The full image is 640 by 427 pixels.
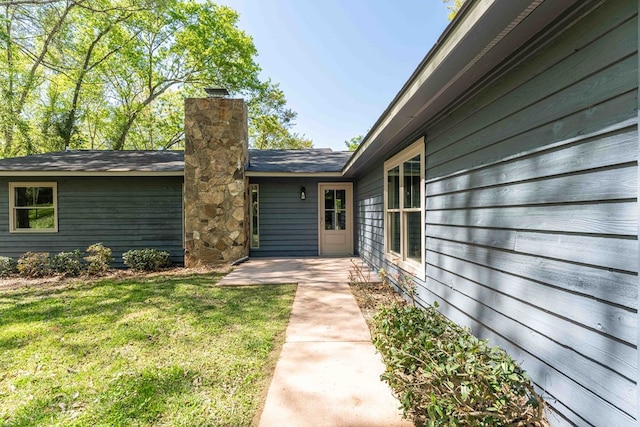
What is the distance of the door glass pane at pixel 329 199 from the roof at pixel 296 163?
0.74 meters

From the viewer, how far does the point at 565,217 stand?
1446mm

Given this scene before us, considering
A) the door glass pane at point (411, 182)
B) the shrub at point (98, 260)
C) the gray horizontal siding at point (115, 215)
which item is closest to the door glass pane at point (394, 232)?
the door glass pane at point (411, 182)

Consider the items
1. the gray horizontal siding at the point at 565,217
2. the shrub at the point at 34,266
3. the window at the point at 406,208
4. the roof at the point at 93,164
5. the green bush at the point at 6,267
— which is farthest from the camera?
the roof at the point at 93,164

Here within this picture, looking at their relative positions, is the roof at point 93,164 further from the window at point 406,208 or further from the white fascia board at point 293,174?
the window at point 406,208

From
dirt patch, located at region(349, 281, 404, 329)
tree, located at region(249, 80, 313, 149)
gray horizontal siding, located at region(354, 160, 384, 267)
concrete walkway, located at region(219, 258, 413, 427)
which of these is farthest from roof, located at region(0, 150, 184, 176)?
tree, located at region(249, 80, 313, 149)

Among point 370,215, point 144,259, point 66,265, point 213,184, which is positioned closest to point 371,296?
point 370,215

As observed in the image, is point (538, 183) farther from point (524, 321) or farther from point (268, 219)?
point (268, 219)

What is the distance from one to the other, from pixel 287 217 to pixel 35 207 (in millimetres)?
6320

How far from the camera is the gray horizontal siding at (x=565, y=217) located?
1.18 metres

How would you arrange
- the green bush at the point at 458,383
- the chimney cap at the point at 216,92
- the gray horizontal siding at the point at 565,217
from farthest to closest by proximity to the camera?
1. the chimney cap at the point at 216,92
2. the green bush at the point at 458,383
3. the gray horizontal siding at the point at 565,217

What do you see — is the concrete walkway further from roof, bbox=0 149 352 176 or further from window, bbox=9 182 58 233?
window, bbox=9 182 58 233

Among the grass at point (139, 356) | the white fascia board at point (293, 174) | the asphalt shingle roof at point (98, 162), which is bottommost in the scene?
the grass at point (139, 356)

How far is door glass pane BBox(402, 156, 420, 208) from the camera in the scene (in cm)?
354

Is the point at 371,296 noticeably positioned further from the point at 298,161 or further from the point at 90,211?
the point at 90,211
